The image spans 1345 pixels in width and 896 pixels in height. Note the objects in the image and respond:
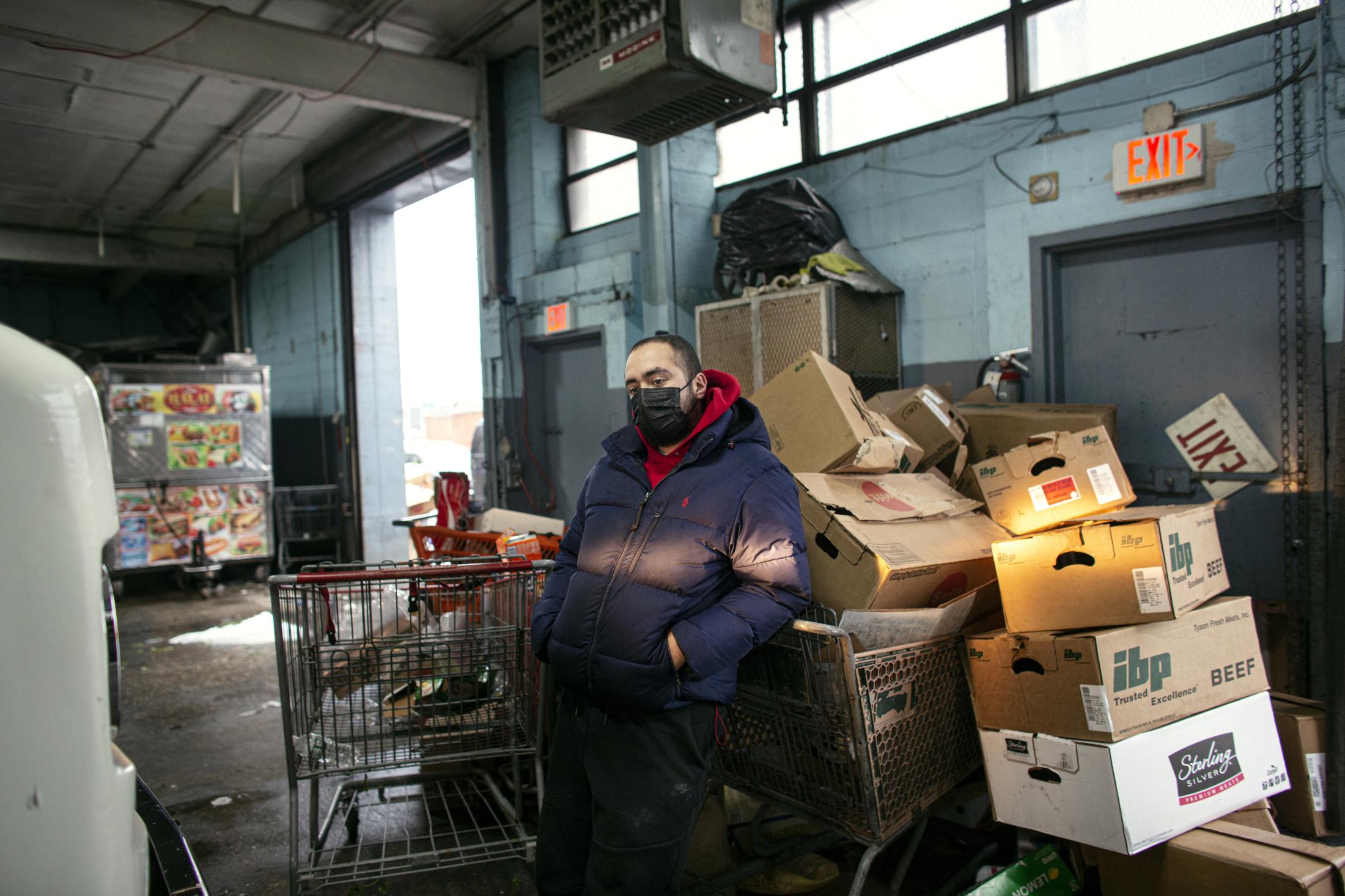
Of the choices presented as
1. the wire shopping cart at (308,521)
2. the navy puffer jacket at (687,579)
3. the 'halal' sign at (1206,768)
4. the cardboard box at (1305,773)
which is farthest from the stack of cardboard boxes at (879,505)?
the wire shopping cart at (308,521)

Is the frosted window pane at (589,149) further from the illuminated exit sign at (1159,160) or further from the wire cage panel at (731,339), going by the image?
the illuminated exit sign at (1159,160)

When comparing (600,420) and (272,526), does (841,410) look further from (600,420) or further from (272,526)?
(272,526)

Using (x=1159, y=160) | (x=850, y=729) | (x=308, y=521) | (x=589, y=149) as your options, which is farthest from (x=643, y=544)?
(x=308, y=521)

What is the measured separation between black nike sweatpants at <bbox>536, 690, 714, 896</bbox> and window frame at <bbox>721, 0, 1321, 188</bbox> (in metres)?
2.82

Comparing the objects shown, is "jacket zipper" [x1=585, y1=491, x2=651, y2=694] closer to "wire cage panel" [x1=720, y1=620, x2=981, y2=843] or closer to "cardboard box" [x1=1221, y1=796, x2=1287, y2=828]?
"wire cage panel" [x1=720, y1=620, x2=981, y2=843]

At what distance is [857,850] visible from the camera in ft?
9.88

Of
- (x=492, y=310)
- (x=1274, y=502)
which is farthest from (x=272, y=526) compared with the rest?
(x=1274, y=502)

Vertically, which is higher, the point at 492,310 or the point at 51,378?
the point at 492,310

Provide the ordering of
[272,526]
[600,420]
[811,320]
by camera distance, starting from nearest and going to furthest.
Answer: [811,320], [600,420], [272,526]

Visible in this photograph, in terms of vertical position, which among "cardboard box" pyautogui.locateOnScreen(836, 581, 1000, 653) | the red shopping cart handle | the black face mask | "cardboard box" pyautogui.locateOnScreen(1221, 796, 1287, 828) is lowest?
"cardboard box" pyautogui.locateOnScreen(1221, 796, 1287, 828)

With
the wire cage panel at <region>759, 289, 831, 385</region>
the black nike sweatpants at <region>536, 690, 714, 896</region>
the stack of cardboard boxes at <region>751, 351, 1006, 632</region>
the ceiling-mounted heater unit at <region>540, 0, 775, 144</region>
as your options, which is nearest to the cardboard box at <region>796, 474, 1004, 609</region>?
the stack of cardboard boxes at <region>751, 351, 1006, 632</region>

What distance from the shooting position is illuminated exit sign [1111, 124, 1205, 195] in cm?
356

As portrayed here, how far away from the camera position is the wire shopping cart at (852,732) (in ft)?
7.07

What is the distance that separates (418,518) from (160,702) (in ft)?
6.09
